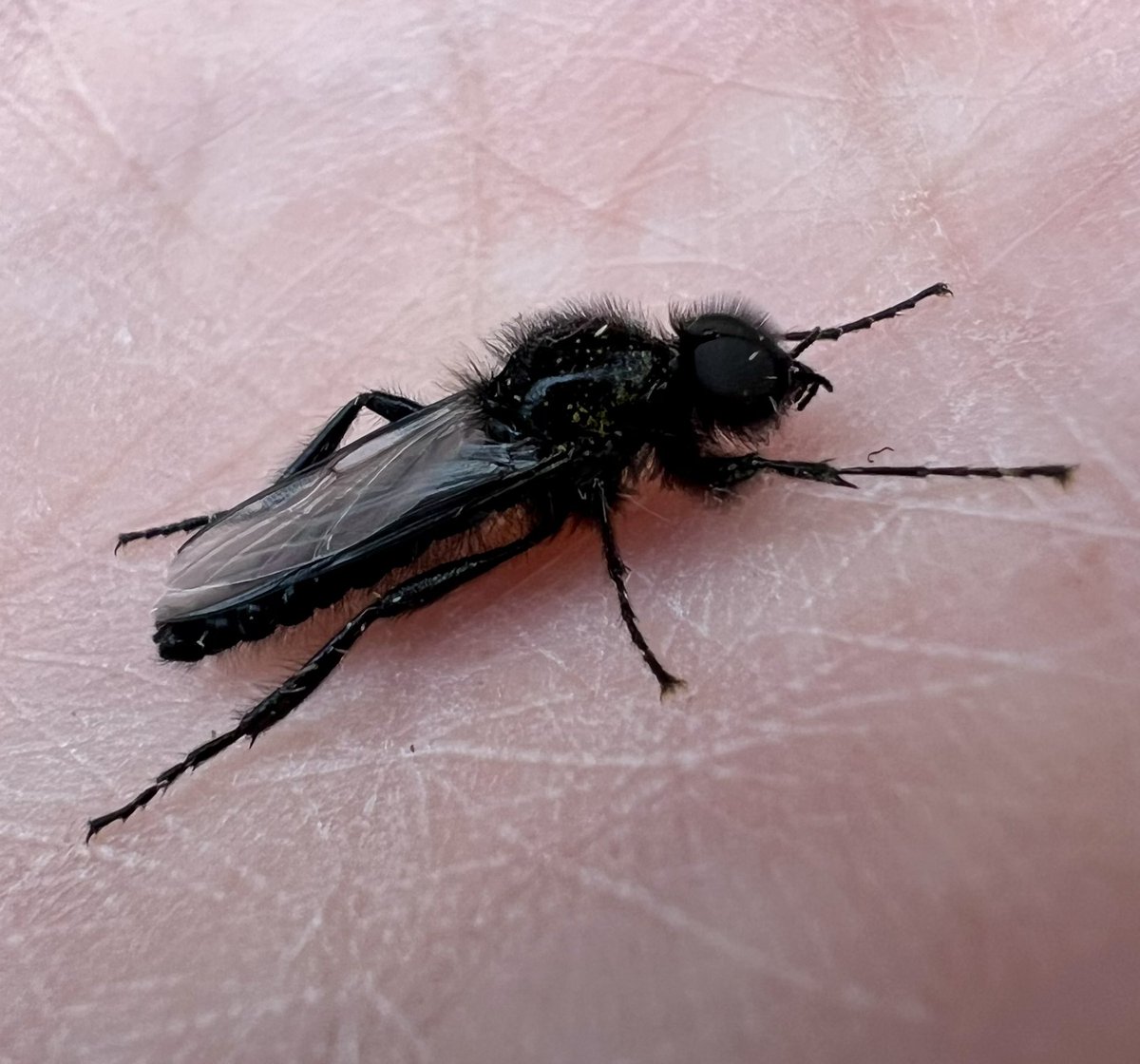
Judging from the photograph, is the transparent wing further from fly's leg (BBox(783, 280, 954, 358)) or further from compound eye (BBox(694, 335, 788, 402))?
fly's leg (BBox(783, 280, 954, 358))

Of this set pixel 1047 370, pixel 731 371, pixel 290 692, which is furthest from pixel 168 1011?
pixel 1047 370

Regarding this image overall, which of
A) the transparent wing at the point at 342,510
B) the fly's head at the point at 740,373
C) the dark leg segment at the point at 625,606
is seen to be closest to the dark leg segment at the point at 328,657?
the transparent wing at the point at 342,510

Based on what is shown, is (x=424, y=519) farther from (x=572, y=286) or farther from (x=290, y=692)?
→ (x=572, y=286)

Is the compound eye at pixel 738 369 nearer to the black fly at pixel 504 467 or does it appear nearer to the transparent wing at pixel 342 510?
the black fly at pixel 504 467

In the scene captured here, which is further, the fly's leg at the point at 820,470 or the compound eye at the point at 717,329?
the compound eye at the point at 717,329

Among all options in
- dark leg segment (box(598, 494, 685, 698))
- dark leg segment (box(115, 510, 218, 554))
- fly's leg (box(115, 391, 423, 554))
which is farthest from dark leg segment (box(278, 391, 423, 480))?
dark leg segment (box(598, 494, 685, 698))
